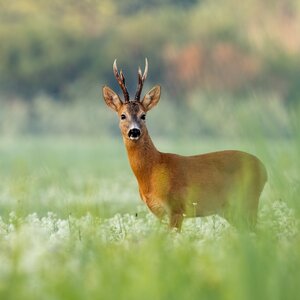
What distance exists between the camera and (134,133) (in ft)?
29.7

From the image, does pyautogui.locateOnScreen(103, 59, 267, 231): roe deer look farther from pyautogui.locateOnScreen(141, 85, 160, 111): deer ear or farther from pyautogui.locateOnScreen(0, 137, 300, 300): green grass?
pyautogui.locateOnScreen(0, 137, 300, 300): green grass

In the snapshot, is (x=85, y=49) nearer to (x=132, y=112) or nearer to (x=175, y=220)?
(x=132, y=112)

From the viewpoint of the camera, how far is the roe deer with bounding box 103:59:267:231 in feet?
29.5

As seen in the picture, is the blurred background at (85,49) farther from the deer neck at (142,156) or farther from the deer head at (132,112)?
the deer neck at (142,156)

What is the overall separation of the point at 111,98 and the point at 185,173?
94cm

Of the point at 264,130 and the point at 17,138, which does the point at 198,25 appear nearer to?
the point at 17,138

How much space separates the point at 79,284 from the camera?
4.79 m

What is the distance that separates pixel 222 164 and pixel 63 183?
11.0 ft

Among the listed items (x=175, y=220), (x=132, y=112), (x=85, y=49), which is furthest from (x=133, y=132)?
(x=85, y=49)

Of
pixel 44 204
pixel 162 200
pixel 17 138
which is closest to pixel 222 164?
pixel 162 200

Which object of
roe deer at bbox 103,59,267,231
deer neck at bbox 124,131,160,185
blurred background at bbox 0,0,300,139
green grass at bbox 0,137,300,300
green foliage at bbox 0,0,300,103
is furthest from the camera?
green foliage at bbox 0,0,300,103

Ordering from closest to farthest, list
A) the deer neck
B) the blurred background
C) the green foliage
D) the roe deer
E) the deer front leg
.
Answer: the deer front leg, the roe deer, the deer neck, the blurred background, the green foliage

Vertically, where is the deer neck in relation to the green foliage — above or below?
below

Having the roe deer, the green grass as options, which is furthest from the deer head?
the green grass
